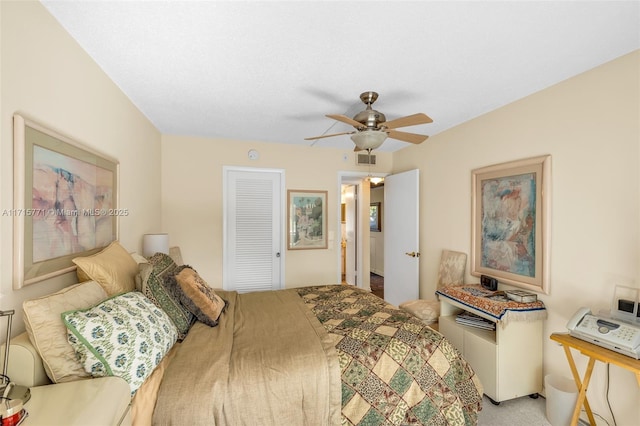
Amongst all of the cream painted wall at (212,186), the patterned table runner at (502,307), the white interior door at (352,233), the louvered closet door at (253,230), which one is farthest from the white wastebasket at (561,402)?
the white interior door at (352,233)

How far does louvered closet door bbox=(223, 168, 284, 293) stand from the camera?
376cm

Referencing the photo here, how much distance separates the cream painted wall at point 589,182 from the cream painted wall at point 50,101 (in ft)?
10.6

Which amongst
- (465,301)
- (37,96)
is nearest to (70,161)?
(37,96)

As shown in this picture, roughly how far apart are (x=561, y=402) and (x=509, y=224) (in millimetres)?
1325

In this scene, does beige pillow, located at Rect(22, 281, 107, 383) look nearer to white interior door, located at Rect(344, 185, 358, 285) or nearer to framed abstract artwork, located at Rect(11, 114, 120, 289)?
framed abstract artwork, located at Rect(11, 114, 120, 289)

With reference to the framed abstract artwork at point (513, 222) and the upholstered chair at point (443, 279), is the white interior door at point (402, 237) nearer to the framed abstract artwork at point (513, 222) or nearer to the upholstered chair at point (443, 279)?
the upholstered chair at point (443, 279)

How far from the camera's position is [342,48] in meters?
1.72

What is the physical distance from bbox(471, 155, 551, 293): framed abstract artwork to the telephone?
0.49 meters

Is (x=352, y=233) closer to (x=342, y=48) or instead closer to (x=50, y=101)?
(x=342, y=48)

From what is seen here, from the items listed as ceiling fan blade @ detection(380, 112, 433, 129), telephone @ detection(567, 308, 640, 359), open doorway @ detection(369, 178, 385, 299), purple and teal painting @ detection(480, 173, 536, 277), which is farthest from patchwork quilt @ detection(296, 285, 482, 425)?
open doorway @ detection(369, 178, 385, 299)

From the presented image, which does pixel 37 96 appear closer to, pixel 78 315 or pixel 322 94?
pixel 78 315

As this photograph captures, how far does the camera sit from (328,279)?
163 inches

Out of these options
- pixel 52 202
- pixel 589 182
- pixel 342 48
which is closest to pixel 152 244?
pixel 52 202

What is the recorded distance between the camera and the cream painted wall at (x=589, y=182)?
69.7 inches
